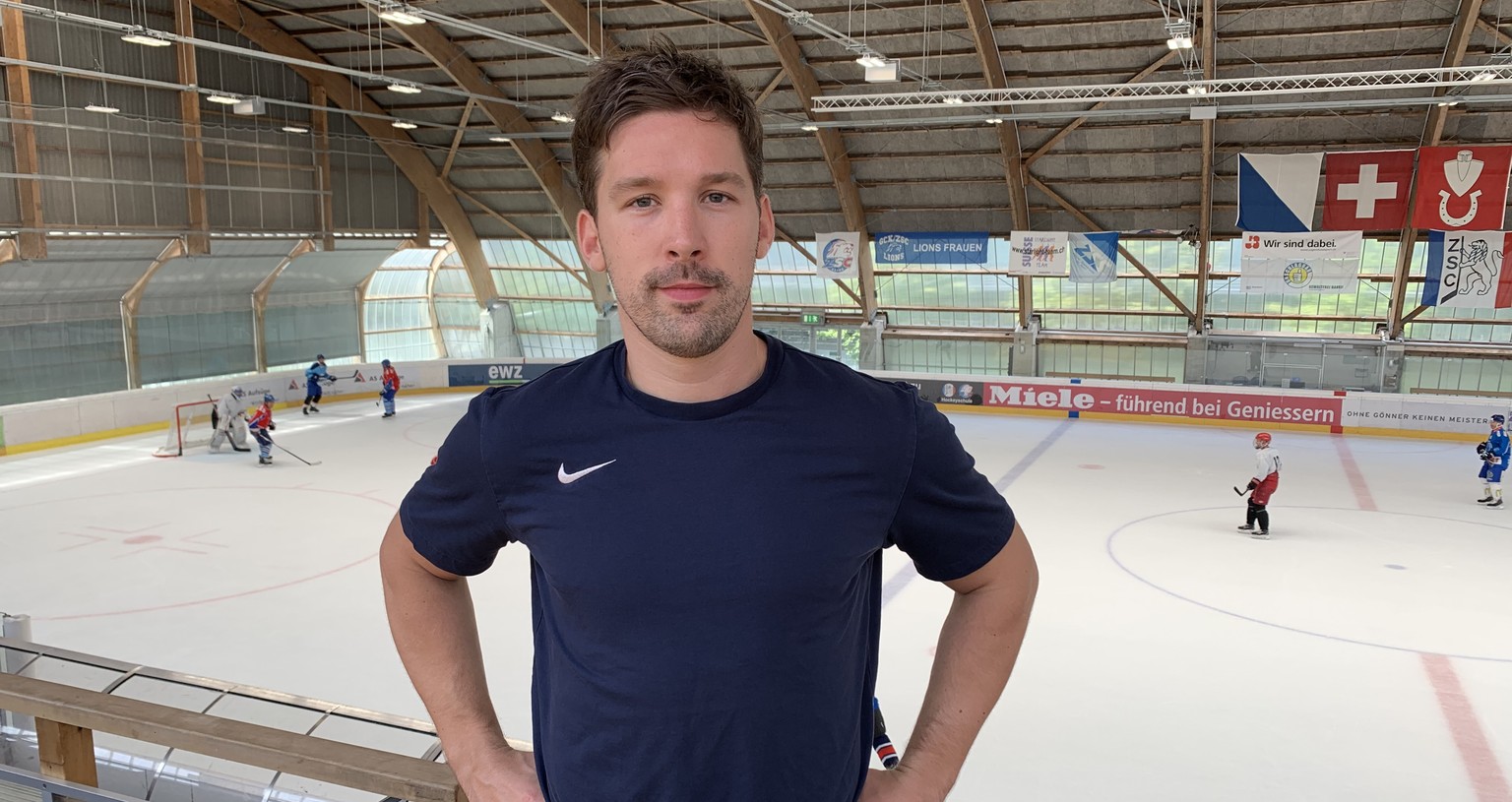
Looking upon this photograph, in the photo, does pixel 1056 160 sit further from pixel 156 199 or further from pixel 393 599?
pixel 393 599


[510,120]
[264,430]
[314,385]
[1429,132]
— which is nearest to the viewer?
[264,430]

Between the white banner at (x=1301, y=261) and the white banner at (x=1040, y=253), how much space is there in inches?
176

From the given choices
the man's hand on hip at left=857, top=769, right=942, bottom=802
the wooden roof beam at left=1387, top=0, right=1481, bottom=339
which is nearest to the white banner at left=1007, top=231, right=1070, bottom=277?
the wooden roof beam at left=1387, top=0, right=1481, bottom=339

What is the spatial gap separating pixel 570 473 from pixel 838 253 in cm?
2894

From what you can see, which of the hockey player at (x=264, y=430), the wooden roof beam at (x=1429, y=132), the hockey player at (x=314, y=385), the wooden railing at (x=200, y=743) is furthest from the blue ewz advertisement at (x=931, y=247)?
the wooden railing at (x=200, y=743)

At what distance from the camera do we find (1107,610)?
12.0 meters

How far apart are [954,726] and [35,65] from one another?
84.2 ft

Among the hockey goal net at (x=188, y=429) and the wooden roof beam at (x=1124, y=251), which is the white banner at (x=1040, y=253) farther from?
the hockey goal net at (x=188, y=429)

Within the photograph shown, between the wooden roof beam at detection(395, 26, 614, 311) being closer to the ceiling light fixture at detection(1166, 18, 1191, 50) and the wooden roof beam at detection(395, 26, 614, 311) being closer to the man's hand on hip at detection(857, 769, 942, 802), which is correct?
the ceiling light fixture at detection(1166, 18, 1191, 50)

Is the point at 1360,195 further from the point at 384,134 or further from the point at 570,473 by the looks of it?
the point at 384,134

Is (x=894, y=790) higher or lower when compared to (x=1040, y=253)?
lower

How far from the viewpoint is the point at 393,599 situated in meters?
2.02

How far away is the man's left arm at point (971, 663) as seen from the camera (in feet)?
6.15

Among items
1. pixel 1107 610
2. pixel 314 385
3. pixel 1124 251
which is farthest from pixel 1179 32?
pixel 314 385
